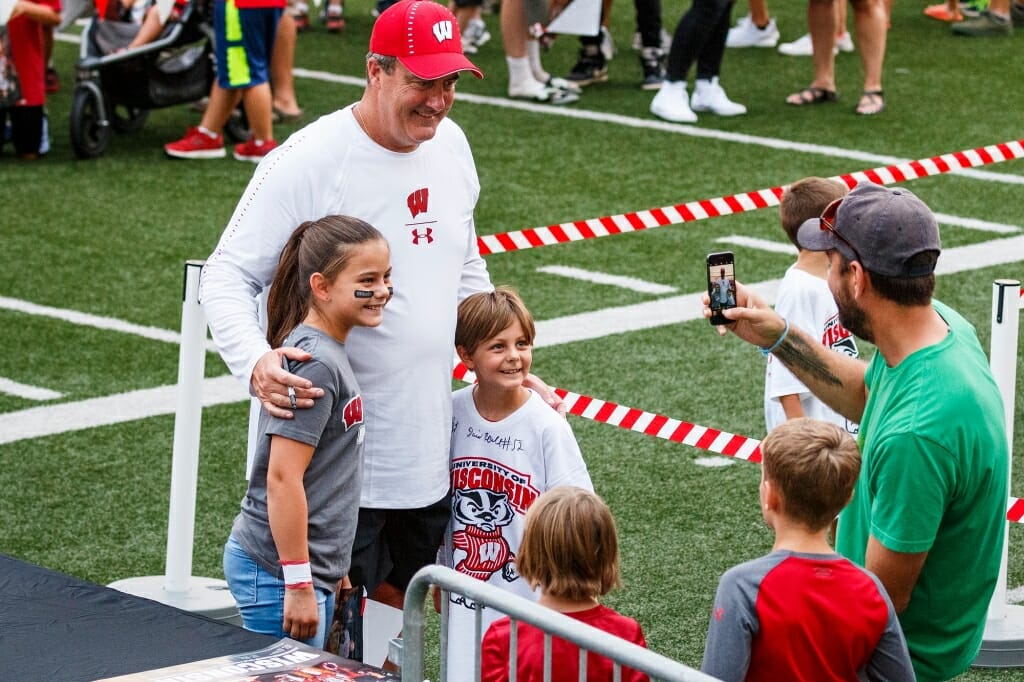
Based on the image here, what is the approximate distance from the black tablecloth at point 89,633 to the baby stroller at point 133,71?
28.3 feet

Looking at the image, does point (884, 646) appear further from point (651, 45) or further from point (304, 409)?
point (651, 45)

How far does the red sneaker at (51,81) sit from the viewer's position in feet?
51.4

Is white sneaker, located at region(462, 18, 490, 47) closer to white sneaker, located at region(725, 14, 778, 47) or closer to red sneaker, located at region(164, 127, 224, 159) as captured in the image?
white sneaker, located at region(725, 14, 778, 47)

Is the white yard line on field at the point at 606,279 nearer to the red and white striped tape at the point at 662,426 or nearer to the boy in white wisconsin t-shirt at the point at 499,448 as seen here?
the red and white striped tape at the point at 662,426

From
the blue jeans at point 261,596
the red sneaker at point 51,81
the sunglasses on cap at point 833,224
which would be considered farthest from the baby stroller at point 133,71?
the sunglasses on cap at point 833,224

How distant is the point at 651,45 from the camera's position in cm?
1536

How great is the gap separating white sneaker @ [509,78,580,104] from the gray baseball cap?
37.0ft

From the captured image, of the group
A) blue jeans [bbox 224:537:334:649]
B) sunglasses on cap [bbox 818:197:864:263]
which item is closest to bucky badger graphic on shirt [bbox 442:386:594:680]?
blue jeans [bbox 224:537:334:649]

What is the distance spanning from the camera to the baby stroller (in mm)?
12672

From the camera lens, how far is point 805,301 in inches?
217

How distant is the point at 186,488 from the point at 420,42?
207 centimetres

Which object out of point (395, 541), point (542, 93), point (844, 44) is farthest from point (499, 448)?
point (844, 44)

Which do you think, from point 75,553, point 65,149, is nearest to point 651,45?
point 65,149

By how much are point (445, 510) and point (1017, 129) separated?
9.89 metres
